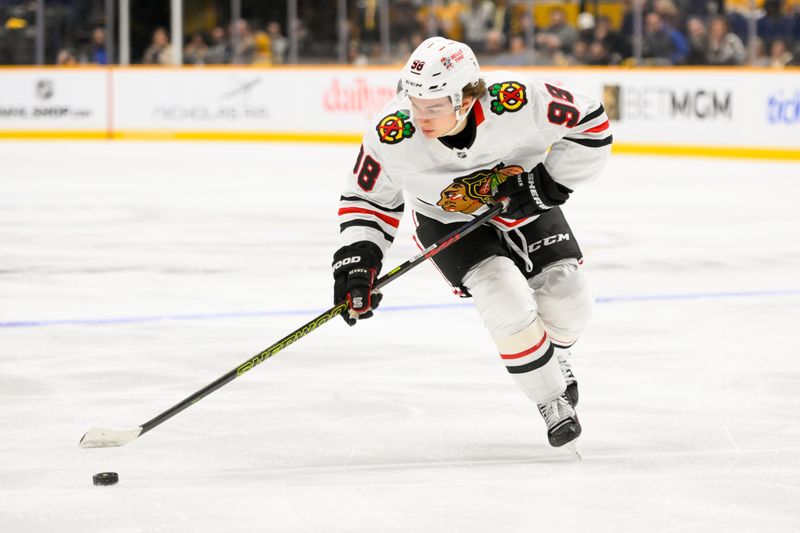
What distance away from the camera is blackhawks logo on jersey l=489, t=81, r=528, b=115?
3.27 metres

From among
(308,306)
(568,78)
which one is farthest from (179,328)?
(568,78)

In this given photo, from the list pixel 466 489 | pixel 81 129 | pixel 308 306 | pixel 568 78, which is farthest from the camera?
pixel 81 129

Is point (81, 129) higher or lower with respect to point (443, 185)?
lower

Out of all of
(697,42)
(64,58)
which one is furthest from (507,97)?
(64,58)

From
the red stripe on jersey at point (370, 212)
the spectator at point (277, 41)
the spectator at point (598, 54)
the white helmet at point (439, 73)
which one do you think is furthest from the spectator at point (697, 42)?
the white helmet at point (439, 73)

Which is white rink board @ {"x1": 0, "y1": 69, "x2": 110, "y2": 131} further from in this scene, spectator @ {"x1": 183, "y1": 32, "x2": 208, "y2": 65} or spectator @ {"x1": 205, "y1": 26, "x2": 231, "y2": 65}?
spectator @ {"x1": 205, "y1": 26, "x2": 231, "y2": 65}

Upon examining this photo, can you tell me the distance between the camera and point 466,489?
116 inches

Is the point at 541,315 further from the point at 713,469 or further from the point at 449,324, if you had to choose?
the point at 449,324

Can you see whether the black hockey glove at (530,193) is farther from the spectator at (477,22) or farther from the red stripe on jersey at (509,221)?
the spectator at (477,22)

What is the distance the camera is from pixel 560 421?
3.20 metres

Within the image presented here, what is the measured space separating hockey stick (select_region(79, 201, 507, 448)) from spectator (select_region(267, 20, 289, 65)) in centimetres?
1163

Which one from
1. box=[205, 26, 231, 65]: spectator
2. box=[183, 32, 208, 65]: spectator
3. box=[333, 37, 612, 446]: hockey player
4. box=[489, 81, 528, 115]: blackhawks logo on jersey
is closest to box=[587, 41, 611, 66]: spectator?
box=[205, 26, 231, 65]: spectator

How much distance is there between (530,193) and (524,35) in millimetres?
10552

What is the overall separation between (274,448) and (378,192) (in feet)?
2.17
